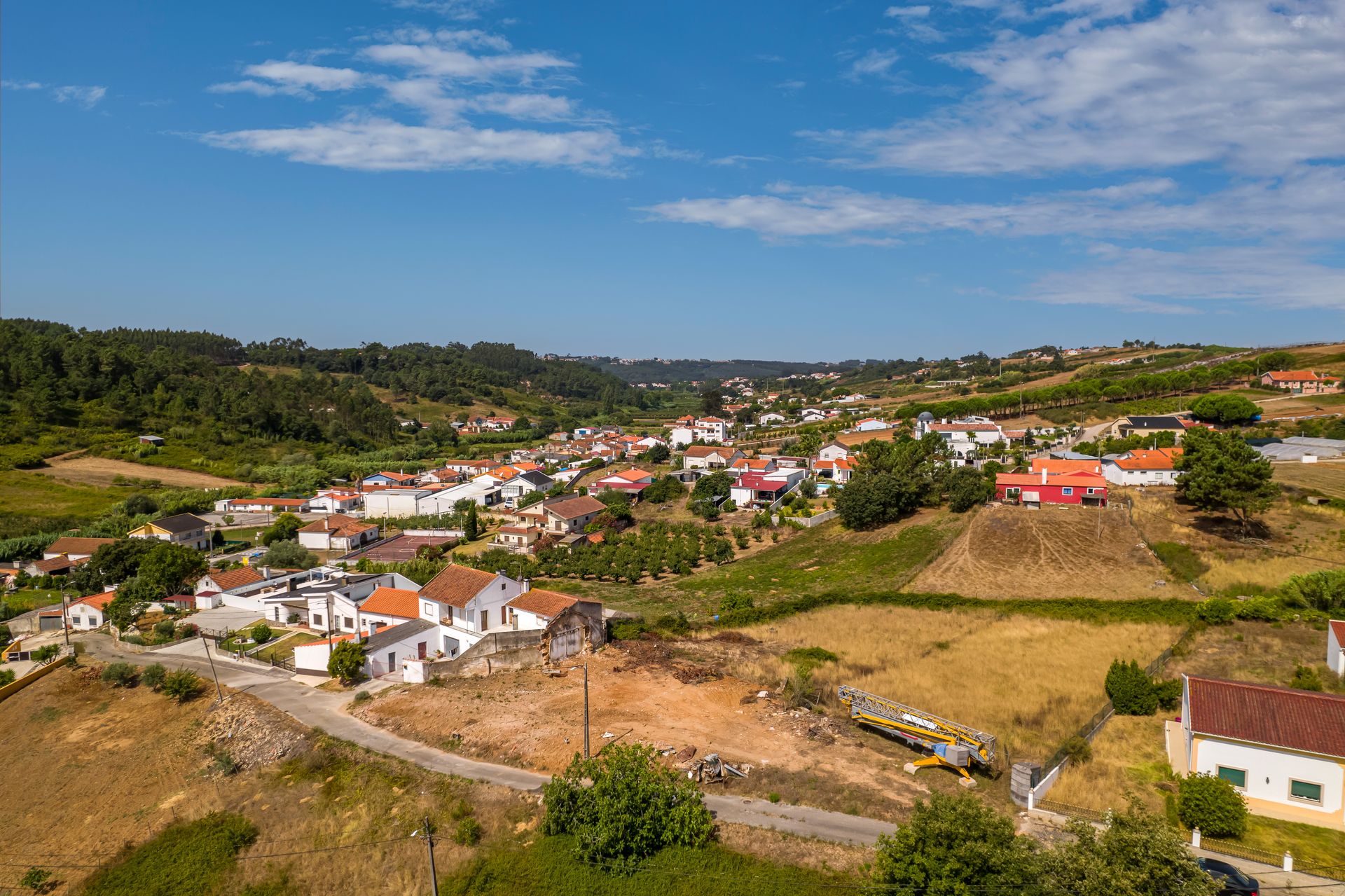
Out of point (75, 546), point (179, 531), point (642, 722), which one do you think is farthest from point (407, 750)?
point (75, 546)

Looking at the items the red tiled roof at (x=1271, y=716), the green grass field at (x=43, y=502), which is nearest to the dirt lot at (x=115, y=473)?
the green grass field at (x=43, y=502)

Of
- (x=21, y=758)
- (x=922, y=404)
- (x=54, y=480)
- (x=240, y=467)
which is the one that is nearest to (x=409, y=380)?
(x=240, y=467)

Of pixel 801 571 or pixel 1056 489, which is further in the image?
pixel 1056 489

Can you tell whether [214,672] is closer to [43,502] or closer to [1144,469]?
[43,502]

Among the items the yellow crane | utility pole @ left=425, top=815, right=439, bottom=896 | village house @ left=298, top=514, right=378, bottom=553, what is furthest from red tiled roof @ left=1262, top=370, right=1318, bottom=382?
utility pole @ left=425, top=815, right=439, bottom=896

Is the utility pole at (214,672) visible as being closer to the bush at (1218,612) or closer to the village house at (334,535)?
the village house at (334,535)

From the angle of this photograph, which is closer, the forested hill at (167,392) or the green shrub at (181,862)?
the green shrub at (181,862)
